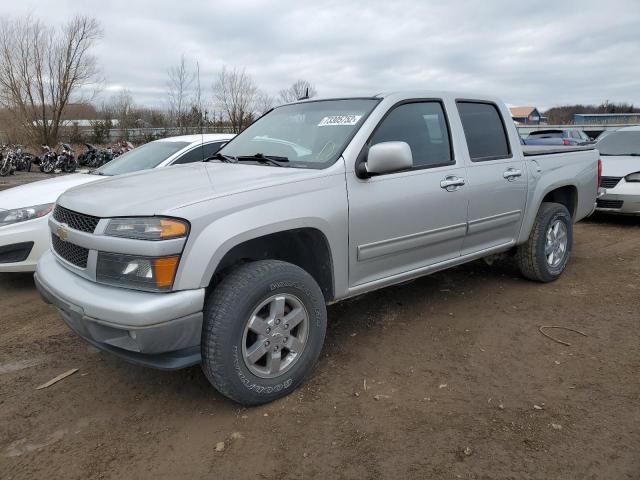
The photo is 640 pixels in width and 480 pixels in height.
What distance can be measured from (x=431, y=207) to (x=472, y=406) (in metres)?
1.40

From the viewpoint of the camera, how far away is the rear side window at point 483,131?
404 cm

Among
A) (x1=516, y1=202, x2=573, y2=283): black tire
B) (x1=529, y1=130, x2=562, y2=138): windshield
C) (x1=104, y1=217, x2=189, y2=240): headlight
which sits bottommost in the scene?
(x1=516, y1=202, x2=573, y2=283): black tire

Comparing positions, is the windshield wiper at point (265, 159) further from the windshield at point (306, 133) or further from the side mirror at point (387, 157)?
the side mirror at point (387, 157)

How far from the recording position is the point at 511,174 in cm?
421

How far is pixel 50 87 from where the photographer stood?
24.8m

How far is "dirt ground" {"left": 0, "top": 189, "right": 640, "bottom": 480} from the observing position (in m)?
2.33

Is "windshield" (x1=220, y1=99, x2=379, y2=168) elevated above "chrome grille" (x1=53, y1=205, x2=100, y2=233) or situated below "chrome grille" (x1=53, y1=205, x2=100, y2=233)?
above

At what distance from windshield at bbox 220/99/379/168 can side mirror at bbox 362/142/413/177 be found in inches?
9.6

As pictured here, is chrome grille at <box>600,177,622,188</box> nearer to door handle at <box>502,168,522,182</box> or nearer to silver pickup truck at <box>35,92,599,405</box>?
silver pickup truck at <box>35,92,599,405</box>

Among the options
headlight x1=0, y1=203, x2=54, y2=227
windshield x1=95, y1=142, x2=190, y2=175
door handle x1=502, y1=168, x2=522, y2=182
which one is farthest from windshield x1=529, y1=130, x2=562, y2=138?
headlight x1=0, y1=203, x2=54, y2=227

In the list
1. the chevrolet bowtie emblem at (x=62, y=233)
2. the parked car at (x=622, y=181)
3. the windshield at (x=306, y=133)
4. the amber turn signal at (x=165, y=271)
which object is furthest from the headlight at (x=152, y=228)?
the parked car at (x=622, y=181)

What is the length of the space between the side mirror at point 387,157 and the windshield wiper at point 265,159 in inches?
24.8

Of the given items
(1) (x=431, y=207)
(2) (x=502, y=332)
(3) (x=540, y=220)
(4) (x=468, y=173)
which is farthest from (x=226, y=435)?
(3) (x=540, y=220)

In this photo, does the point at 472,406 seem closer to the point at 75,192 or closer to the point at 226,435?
the point at 226,435
